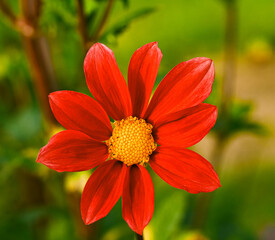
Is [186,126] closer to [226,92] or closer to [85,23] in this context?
[85,23]

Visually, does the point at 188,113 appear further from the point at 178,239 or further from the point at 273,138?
the point at 273,138

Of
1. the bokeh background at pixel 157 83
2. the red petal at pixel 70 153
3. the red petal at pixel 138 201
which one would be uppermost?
the red petal at pixel 70 153

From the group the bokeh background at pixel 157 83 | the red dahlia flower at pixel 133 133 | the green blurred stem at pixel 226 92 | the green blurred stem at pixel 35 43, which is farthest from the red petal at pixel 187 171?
the green blurred stem at pixel 226 92

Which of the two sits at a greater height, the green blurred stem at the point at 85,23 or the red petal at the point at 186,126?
the green blurred stem at the point at 85,23

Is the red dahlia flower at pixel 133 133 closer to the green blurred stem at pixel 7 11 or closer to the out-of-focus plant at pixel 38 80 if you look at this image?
the out-of-focus plant at pixel 38 80

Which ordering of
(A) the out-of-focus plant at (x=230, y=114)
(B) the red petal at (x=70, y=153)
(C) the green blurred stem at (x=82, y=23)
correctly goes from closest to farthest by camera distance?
(B) the red petal at (x=70, y=153) → (C) the green blurred stem at (x=82, y=23) → (A) the out-of-focus plant at (x=230, y=114)

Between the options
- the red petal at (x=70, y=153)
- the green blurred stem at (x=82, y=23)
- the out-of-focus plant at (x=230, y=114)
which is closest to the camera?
the red petal at (x=70, y=153)

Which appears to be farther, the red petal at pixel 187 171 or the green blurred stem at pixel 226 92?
the green blurred stem at pixel 226 92

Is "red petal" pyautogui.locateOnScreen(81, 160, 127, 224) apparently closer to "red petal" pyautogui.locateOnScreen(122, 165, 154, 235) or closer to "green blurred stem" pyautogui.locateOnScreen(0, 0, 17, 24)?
"red petal" pyautogui.locateOnScreen(122, 165, 154, 235)

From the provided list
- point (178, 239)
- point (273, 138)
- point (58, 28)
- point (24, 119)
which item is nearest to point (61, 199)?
point (24, 119)
